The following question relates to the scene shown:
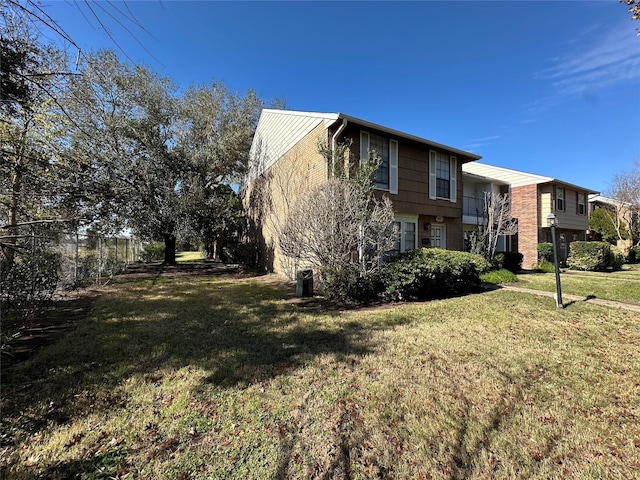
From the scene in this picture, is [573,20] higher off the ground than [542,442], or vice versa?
[573,20]

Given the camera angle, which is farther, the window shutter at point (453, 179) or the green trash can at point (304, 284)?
the window shutter at point (453, 179)

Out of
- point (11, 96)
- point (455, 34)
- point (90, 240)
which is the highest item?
point (455, 34)

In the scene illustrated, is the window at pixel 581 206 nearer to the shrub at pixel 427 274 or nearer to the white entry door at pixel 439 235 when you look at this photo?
the white entry door at pixel 439 235

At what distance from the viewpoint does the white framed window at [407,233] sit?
11.1m

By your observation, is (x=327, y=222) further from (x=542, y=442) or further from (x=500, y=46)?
(x=500, y=46)

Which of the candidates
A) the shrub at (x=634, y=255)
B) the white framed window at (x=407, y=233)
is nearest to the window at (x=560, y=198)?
the shrub at (x=634, y=255)

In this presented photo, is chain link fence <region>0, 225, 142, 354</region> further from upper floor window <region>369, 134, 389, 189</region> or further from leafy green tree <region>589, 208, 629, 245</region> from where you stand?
leafy green tree <region>589, 208, 629, 245</region>

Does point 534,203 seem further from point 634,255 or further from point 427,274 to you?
point 427,274

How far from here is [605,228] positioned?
22375 millimetres

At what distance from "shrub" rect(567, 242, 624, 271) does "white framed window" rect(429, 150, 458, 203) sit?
9.72m

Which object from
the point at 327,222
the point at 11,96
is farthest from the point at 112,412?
the point at 327,222

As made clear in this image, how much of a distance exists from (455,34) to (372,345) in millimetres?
10772

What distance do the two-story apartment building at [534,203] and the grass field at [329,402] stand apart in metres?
13.7

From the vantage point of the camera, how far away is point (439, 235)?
12914mm
